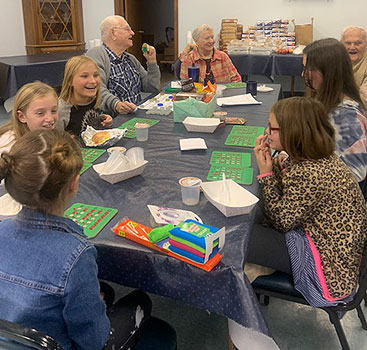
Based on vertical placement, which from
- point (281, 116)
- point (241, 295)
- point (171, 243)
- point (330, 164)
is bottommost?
point (241, 295)

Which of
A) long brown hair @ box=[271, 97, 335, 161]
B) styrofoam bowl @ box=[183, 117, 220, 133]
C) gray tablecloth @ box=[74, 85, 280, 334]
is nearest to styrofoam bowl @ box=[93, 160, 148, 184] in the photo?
gray tablecloth @ box=[74, 85, 280, 334]

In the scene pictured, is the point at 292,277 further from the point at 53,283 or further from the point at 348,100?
the point at 348,100

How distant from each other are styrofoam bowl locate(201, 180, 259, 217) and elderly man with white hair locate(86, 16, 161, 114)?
1.54 meters

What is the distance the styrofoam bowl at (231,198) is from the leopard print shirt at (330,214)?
114 millimetres

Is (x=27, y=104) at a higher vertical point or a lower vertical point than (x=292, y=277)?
higher

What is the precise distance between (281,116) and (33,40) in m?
5.36

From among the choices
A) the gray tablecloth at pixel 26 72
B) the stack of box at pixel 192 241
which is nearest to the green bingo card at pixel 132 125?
the stack of box at pixel 192 241

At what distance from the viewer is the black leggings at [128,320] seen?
1129 millimetres

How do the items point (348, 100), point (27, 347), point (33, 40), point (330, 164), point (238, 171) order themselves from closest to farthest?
point (27, 347) < point (330, 164) < point (238, 171) < point (348, 100) < point (33, 40)

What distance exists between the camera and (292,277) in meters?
1.43

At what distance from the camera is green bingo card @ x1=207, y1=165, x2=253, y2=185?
5.23 ft

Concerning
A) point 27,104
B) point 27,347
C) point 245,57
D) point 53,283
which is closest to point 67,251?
point 53,283

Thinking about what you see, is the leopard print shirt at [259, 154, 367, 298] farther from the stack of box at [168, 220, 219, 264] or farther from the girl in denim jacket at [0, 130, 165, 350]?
the girl in denim jacket at [0, 130, 165, 350]

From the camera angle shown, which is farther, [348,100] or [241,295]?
[348,100]
